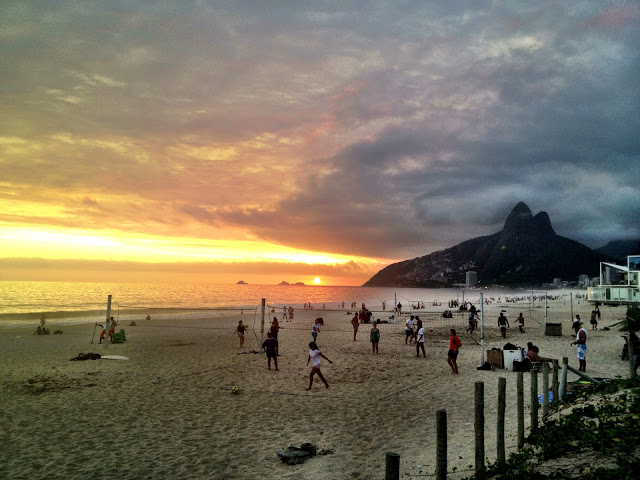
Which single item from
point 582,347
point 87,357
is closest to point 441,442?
point 582,347

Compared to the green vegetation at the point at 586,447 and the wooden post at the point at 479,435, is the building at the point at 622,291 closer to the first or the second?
the green vegetation at the point at 586,447

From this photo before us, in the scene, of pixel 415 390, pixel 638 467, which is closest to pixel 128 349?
pixel 415 390

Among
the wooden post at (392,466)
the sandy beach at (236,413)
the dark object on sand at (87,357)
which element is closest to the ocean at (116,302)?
the dark object on sand at (87,357)

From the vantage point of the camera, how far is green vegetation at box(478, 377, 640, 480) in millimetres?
5867

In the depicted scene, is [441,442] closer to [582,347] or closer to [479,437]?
[479,437]

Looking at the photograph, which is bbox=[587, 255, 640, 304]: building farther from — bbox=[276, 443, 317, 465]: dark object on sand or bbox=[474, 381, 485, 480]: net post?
bbox=[276, 443, 317, 465]: dark object on sand

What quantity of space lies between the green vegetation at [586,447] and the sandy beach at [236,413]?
3.21 ft

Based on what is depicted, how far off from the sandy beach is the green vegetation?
3.21 ft

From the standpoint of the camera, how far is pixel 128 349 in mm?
24156

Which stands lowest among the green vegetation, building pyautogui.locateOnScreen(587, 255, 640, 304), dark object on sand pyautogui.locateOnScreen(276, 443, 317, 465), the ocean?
the ocean

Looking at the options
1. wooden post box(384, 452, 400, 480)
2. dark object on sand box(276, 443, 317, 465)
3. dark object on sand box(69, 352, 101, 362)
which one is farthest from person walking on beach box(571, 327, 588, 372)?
dark object on sand box(69, 352, 101, 362)

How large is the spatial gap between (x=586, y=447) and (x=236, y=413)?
8.07 metres

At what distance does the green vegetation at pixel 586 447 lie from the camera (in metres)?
5.87

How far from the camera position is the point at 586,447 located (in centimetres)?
671
